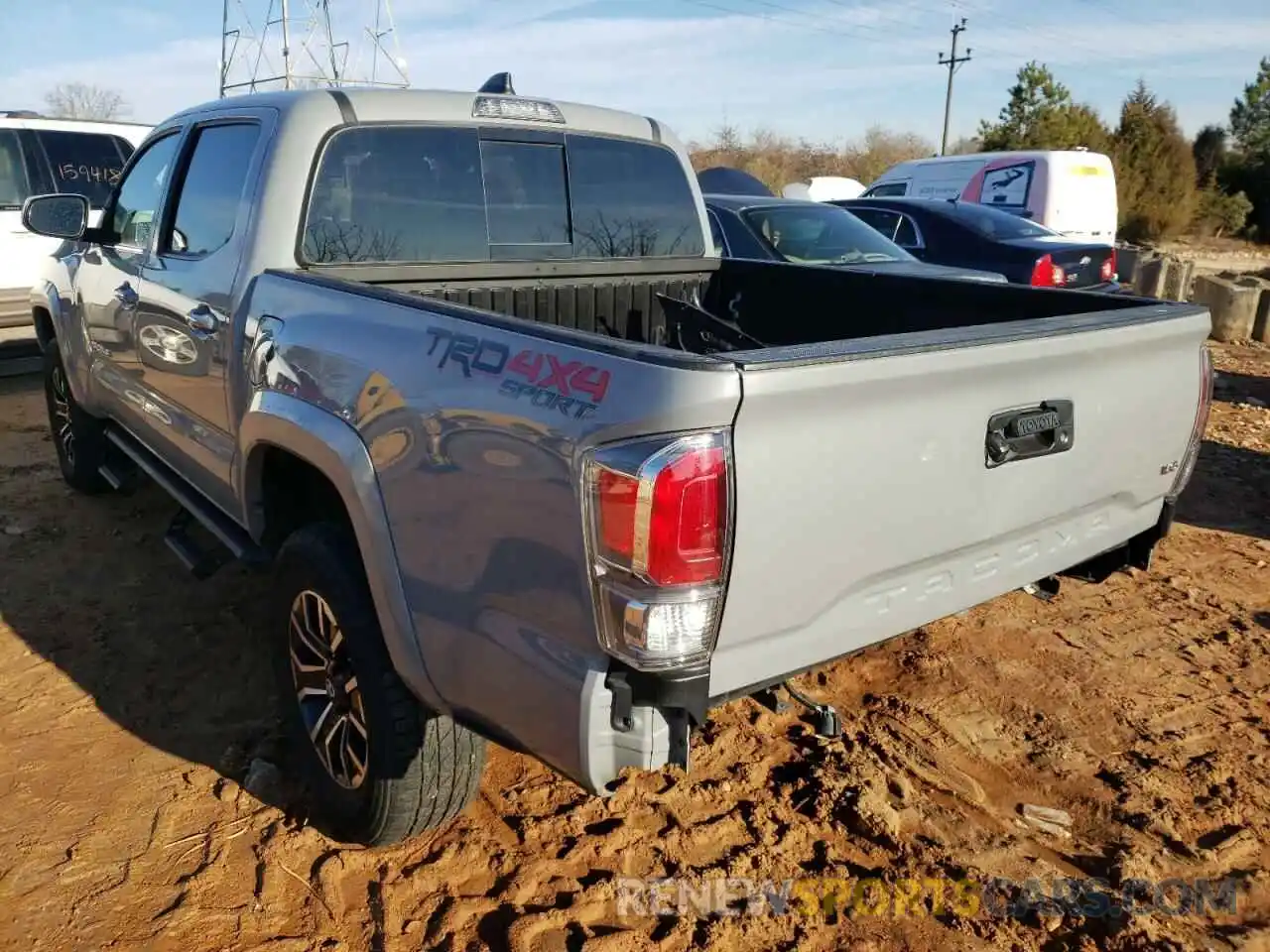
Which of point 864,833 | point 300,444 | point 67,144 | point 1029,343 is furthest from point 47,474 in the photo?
point 1029,343

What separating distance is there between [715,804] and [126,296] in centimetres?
311

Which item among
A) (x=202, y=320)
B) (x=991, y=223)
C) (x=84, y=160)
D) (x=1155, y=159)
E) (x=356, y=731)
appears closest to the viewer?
(x=356, y=731)

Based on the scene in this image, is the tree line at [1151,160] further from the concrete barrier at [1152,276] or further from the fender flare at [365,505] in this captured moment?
the fender flare at [365,505]

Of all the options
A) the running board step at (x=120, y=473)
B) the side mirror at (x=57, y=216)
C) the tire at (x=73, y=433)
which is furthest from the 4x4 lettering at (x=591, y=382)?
the tire at (x=73, y=433)

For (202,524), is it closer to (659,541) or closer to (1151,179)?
(659,541)

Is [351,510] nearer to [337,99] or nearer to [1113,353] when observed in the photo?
[337,99]

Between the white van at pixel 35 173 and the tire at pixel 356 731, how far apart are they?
6.65m

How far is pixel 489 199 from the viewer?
3523mm

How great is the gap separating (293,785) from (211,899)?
515 millimetres

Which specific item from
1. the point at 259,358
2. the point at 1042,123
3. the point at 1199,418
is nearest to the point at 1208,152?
the point at 1042,123

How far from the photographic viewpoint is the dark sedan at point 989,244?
8.51 m

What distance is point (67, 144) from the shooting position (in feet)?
27.4

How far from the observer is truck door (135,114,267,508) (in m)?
3.23

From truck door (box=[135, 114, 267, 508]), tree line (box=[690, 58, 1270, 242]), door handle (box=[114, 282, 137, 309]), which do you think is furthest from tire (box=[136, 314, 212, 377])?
tree line (box=[690, 58, 1270, 242])
